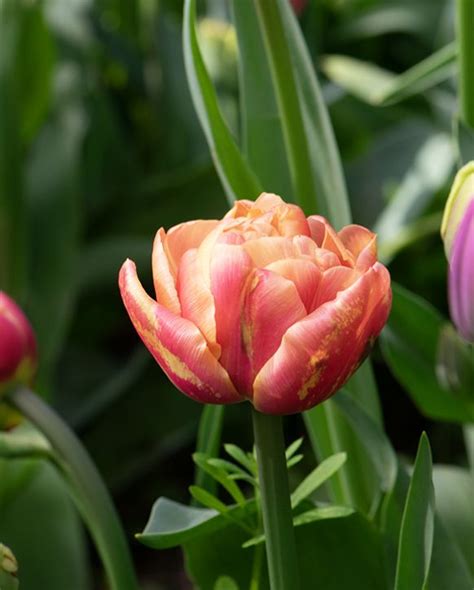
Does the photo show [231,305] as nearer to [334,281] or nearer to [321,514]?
[334,281]

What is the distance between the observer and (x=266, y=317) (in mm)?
375

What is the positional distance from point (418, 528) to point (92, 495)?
139 mm

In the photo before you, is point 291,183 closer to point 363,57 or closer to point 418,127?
point 418,127

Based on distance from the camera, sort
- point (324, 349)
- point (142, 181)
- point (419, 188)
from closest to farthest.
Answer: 1. point (324, 349)
2. point (419, 188)
3. point (142, 181)

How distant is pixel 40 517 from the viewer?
0.81 metres

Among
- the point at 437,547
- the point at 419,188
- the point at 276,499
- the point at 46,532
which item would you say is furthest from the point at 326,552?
the point at 419,188

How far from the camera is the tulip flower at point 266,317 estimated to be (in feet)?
1.22

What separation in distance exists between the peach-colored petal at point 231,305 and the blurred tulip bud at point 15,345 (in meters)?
0.20

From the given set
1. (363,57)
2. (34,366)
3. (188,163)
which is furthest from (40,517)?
(363,57)

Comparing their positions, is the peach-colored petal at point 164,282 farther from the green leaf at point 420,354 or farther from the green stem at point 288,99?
the green leaf at point 420,354

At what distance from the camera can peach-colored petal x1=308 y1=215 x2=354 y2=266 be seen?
1.30 ft

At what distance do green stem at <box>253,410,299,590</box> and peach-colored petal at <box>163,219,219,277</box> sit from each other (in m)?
0.06

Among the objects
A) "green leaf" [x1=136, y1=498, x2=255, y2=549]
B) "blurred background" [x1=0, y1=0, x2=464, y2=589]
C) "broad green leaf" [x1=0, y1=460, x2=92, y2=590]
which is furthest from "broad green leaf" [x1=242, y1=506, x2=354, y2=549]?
"blurred background" [x1=0, y1=0, x2=464, y2=589]

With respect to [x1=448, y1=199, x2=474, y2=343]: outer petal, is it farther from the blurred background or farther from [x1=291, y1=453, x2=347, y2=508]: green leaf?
the blurred background
